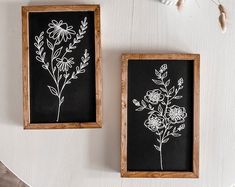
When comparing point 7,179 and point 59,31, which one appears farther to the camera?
point 7,179

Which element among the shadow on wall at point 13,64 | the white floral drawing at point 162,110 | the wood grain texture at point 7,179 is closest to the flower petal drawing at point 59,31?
the shadow on wall at point 13,64

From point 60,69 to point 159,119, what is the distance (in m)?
0.33

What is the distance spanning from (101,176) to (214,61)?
484 mm

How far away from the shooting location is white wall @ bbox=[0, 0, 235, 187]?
1.14 metres

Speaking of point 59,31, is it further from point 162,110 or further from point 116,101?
point 162,110

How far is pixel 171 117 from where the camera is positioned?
3.75 feet

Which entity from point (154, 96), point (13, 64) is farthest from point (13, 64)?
point (154, 96)

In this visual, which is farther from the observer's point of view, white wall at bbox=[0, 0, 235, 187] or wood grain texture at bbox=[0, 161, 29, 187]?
wood grain texture at bbox=[0, 161, 29, 187]

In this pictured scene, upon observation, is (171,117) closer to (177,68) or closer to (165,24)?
(177,68)

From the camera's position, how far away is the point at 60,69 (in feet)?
3.76

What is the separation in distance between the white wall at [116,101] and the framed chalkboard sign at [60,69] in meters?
0.04

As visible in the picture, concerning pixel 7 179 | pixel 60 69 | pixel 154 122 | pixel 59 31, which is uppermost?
pixel 59 31

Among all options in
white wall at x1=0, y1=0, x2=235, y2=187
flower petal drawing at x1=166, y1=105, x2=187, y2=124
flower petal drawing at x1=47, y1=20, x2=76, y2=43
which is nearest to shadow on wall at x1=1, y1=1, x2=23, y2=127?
white wall at x1=0, y1=0, x2=235, y2=187

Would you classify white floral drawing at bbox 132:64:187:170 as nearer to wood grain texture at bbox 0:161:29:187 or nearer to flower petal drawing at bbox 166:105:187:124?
flower petal drawing at bbox 166:105:187:124
